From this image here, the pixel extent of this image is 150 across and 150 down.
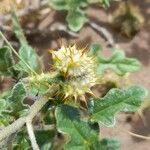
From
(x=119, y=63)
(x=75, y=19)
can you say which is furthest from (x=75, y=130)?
(x=75, y=19)

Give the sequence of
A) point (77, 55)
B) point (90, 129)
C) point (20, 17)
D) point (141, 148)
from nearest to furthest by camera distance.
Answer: point (77, 55)
point (90, 129)
point (141, 148)
point (20, 17)

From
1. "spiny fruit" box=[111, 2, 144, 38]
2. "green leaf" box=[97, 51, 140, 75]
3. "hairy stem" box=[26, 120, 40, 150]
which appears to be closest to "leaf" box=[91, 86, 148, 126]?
"hairy stem" box=[26, 120, 40, 150]

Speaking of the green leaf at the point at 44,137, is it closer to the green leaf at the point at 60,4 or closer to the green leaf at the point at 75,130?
the green leaf at the point at 75,130

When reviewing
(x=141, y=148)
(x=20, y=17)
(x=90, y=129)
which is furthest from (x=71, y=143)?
(x=20, y=17)

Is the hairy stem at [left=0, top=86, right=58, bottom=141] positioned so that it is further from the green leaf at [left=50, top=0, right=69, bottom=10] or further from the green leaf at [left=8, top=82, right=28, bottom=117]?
the green leaf at [left=50, top=0, right=69, bottom=10]

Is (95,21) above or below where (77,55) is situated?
below

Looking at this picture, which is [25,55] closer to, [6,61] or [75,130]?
[6,61]

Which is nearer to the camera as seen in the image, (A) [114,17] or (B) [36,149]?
(B) [36,149]

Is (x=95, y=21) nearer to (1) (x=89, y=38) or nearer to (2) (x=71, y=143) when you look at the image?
(1) (x=89, y=38)
